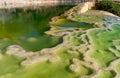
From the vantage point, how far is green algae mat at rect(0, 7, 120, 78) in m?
11.3

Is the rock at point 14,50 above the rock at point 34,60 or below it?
above

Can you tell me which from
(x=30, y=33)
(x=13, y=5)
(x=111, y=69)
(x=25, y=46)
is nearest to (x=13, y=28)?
(x=30, y=33)

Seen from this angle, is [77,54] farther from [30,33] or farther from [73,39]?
[30,33]

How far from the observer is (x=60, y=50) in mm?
13648

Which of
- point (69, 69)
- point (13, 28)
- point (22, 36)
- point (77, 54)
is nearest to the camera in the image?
point (69, 69)

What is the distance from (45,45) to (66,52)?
149 centimetres

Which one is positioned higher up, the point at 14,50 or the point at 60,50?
the point at 14,50

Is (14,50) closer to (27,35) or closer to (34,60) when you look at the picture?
(34,60)

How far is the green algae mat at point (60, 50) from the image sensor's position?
1134 centimetres

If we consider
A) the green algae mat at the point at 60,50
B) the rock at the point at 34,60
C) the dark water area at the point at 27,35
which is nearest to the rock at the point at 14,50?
the green algae mat at the point at 60,50

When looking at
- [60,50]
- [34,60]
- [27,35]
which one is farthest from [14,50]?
[27,35]

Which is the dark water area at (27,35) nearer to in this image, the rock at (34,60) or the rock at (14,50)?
the rock at (14,50)

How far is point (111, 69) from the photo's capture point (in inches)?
456

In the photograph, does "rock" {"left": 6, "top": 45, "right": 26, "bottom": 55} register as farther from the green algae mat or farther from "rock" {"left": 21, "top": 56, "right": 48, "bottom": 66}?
"rock" {"left": 21, "top": 56, "right": 48, "bottom": 66}
